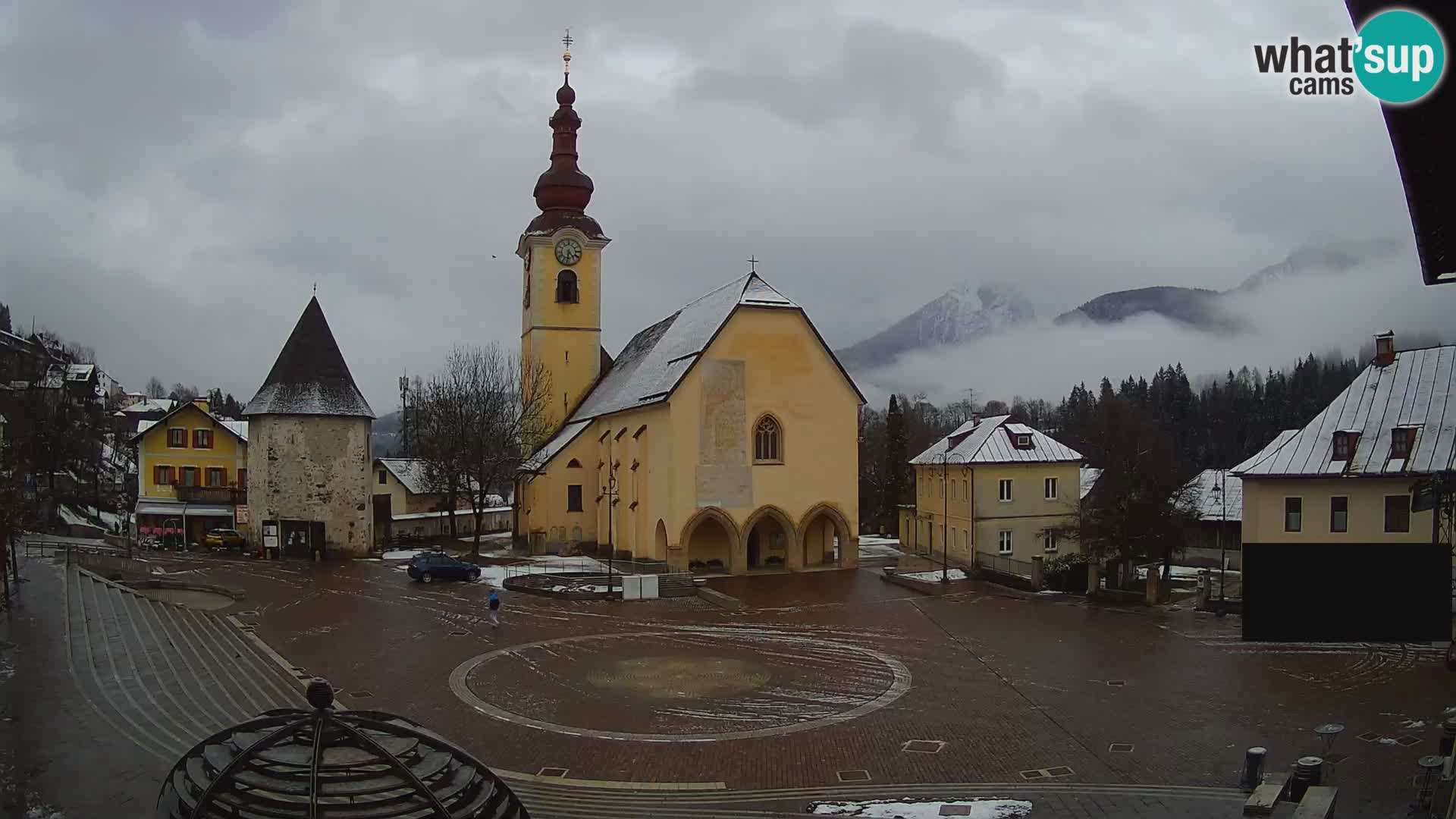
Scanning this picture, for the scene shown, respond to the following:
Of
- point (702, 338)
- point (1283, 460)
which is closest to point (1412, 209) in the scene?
point (1283, 460)

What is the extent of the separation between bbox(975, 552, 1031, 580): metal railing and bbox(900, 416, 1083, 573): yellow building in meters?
0.68

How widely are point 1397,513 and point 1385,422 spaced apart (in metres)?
2.95

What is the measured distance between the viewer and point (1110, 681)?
778 inches

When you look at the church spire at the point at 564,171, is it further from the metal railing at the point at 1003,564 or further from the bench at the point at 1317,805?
the bench at the point at 1317,805

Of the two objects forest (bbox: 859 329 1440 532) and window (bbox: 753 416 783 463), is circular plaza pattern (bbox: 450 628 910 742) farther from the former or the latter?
forest (bbox: 859 329 1440 532)

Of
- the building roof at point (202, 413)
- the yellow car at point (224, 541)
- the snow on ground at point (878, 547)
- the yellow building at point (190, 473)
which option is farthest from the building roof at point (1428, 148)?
the building roof at point (202, 413)

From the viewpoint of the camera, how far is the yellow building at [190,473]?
5194 centimetres

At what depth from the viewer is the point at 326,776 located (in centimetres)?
775

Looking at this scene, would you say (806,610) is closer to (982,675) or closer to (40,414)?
(982,675)

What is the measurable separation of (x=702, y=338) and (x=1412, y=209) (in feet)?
111

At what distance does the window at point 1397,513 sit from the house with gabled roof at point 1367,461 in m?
0.02

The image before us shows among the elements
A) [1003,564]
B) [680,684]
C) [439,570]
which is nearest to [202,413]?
[439,570]

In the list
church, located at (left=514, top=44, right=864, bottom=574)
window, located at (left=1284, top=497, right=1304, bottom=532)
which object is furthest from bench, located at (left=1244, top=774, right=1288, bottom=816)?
church, located at (left=514, top=44, right=864, bottom=574)

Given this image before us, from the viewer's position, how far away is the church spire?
53.1 m
